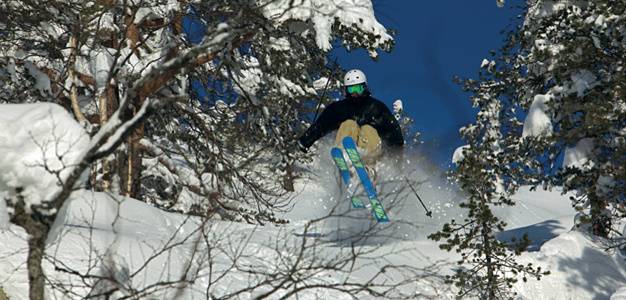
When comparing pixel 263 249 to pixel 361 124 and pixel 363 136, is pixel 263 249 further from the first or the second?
pixel 361 124

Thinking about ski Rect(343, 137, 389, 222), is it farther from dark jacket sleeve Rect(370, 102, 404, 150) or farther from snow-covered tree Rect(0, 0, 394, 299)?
snow-covered tree Rect(0, 0, 394, 299)

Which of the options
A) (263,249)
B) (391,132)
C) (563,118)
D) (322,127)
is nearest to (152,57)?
(322,127)

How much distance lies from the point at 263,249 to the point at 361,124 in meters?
2.80

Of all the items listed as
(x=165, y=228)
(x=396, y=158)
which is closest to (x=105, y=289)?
(x=165, y=228)

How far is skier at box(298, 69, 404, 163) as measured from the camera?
8.16 m

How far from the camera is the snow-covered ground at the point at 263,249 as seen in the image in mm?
3680

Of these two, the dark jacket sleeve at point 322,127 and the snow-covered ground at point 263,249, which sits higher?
the dark jacket sleeve at point 322,127

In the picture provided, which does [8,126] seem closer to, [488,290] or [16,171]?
[16,171]

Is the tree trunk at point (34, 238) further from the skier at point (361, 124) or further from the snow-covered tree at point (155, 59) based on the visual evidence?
the skier at point (361, 124)

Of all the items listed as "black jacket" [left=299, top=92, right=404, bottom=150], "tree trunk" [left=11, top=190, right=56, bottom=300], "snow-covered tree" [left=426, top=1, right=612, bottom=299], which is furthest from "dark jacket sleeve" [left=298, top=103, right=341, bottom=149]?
"tree trunk" [left=11, top=190, right=56, bottom=300]

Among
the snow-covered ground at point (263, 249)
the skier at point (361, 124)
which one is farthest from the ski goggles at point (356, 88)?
the snow-covered ground at point (263, 249)

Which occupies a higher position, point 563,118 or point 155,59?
point 155,59

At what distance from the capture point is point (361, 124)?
328 inches

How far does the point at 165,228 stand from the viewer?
6.96 meters
